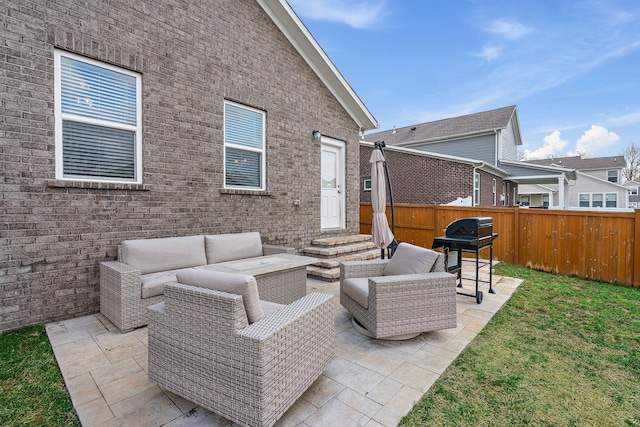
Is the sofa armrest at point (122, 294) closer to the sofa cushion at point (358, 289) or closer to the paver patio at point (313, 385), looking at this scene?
the paver patio at point (313, 385)

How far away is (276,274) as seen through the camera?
Result: 4.34 m

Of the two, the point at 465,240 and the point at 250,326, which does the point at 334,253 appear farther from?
the point at 250,326

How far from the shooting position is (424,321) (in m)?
3.31

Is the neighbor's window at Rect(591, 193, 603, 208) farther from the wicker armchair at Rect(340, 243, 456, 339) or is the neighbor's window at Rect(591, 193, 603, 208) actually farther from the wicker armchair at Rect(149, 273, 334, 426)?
the wicker armchair at Rect(149, 273, 334, 426)

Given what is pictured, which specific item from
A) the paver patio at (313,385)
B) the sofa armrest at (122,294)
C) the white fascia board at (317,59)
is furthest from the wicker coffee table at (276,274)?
the white fascia board at (317,59)

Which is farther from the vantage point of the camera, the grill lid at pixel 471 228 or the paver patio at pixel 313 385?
the grill lid at pixel 471 228

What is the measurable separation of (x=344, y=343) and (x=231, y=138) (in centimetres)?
436

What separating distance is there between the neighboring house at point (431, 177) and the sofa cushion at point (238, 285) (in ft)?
39.1

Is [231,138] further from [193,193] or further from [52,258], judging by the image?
[52,258]

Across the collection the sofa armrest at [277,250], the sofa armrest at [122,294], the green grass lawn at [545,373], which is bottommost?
the green grass lawn at [545,373]

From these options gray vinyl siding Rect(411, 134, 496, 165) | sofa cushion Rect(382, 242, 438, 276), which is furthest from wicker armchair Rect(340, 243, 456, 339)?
gray vinyl siding Rect(411, 134, 496, 165)

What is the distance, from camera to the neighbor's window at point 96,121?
13.0 ft

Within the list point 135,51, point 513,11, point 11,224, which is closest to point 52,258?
point 11,224

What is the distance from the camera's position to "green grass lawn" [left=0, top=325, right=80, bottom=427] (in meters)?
2.11
